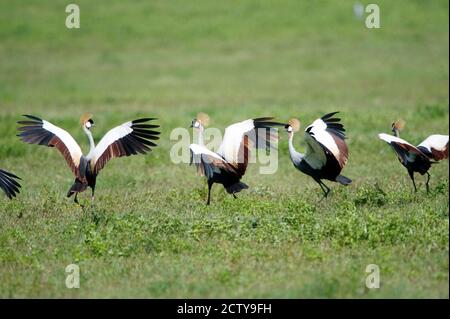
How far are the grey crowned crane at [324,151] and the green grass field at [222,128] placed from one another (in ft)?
1.25

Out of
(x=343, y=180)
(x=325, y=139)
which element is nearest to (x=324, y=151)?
(x=325, y=139)

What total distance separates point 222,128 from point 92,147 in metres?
6.73

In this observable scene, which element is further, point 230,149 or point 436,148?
point 230,149

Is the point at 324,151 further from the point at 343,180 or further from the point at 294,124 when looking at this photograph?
the point at 294,124

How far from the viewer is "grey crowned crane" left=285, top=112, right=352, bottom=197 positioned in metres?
9.20

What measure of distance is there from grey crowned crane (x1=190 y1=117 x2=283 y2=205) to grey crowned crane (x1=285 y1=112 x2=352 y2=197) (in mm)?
349

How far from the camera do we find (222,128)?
1606 centimetres

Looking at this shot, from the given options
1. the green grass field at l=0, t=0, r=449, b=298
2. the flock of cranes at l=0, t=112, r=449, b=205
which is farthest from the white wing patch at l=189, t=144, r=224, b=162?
the green grass field at l=0, t=0, r=449, b=298

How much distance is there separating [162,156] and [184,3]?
20.6 meters

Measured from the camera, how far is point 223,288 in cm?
686

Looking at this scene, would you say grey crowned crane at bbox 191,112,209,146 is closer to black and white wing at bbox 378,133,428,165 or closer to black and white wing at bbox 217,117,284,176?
black and white wing at bbox 217,117,284,176

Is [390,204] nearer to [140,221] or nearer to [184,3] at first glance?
[140,221]

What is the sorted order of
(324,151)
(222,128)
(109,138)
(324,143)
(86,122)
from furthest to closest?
1. (222,128)
2. (86,122)
3. (109,138)
4. (324,151)
5. (324,143)

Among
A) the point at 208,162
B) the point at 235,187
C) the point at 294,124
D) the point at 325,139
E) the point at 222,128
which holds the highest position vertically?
the point at 222,128
